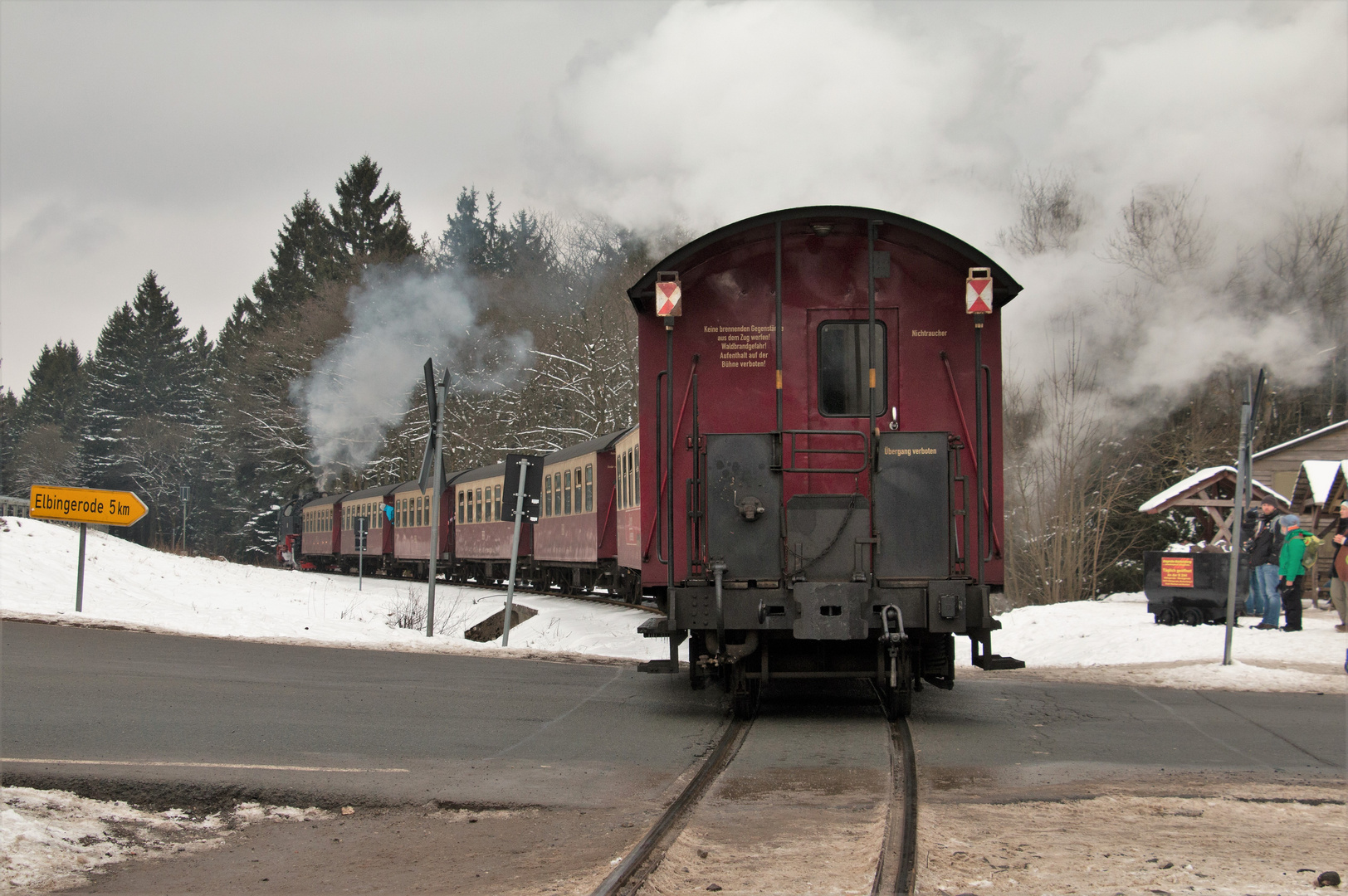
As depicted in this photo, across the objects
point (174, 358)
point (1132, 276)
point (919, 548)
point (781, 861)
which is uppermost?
point (174, 358)

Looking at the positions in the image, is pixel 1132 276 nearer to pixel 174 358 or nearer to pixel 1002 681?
pixel 1002 681

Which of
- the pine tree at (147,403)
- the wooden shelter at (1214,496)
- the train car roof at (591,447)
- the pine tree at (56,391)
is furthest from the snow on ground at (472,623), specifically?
the pine tree at (56,391)

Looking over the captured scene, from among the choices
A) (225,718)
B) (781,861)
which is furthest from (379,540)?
(781,861)

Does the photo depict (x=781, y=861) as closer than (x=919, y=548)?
Yes

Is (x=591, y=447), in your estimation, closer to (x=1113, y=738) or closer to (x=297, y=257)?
(x=1113, y=738)

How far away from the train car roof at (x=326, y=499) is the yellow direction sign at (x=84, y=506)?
2798 cm

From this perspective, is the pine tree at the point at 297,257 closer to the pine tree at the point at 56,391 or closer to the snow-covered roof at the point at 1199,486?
the pine tree at the point at 56,391

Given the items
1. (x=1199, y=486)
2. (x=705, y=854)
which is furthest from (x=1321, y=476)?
(x=705, y=854)

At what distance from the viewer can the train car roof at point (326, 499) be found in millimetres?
42375

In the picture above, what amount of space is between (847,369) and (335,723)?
13.5 feet

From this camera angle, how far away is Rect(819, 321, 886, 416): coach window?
27.5 ft

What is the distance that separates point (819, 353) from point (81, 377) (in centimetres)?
9464

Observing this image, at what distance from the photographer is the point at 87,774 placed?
5922 millimetres

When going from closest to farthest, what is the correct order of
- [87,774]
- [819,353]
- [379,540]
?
1. [87,774]
2. [819,353]
3. [379,540]
